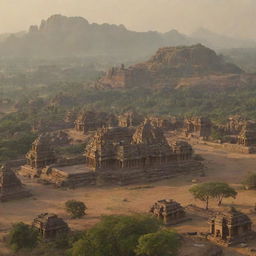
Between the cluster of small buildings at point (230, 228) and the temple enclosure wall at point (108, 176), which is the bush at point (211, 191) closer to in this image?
the cluster of small buildings at point (230, 228)

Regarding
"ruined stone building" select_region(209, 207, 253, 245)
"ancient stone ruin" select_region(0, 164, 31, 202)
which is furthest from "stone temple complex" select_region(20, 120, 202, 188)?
"ruined stone building" select_region(209, 207, 253, 245)

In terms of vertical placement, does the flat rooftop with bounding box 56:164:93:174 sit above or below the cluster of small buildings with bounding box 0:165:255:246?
above

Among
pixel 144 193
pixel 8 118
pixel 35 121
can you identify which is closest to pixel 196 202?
pixel 144 193

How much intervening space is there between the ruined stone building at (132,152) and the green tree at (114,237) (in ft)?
72.2

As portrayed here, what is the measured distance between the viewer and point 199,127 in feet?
259

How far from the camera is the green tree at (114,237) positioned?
28.4 meters

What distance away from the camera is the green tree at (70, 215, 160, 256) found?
28.4 meters

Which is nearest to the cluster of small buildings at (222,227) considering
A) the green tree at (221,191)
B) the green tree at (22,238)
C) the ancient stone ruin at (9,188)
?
the green tree at (22,238)

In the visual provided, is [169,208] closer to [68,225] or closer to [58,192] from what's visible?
[68,225]

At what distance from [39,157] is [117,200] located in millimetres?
14403

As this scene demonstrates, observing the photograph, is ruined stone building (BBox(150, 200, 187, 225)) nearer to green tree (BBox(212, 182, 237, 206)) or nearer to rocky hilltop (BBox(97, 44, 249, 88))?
green tree (BBox(212, 182, 237, 206))

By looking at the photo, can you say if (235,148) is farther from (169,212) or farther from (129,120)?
(169,212)

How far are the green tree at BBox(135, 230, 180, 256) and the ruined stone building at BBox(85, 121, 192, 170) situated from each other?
24109mm

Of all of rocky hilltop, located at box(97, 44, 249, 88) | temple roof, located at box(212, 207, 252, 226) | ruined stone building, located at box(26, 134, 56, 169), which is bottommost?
temple roof, located at box(212, 207, 252, 226)
